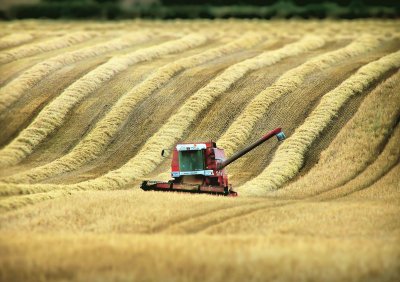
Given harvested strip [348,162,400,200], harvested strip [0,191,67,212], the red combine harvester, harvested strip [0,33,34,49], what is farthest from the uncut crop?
the red combine harvester

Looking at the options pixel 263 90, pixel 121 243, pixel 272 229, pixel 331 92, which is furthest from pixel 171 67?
pixel 121 243

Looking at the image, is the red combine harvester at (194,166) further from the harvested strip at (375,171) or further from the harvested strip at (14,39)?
the harvested strip at (14,39)

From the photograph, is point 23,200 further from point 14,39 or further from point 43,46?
point 14,39

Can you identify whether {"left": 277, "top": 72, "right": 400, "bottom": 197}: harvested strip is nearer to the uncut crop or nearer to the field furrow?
the uncut crop

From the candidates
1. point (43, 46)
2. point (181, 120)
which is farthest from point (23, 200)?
point (43, 46)

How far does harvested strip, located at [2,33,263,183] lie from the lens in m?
36.7

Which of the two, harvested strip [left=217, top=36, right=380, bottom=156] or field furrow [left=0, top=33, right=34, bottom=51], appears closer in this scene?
harvested strip [left=217, top=36, right=380, bottom=156]

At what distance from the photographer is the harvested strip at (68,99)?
132 ft

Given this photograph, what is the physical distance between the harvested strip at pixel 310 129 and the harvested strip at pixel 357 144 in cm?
81

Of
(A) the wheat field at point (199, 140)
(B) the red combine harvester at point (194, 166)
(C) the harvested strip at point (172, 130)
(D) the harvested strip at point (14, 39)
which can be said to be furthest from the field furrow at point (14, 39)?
(B) the red combine harvester at point (194, 166)

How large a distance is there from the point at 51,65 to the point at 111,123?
34.6 ft

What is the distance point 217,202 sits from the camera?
2731 cm

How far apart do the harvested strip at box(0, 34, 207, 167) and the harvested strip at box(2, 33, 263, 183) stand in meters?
2.04

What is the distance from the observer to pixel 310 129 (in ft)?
135
